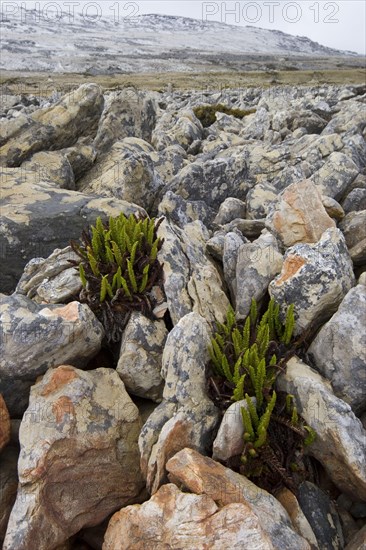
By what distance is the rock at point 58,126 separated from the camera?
463 inches

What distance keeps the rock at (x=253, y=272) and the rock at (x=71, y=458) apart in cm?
210

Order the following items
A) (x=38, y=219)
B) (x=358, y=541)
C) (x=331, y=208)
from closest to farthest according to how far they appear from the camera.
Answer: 1. (x=358, y=541)
2. (x=38, y=219)
3. (x=331, y=208)

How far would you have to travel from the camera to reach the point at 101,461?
5.71 meters

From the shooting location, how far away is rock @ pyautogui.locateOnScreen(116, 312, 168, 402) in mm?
6379

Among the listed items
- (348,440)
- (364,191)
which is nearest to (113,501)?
(348,440)

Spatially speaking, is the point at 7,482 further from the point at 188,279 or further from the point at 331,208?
the point at 331,208

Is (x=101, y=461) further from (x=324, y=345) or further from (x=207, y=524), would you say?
(x=324, y=345)

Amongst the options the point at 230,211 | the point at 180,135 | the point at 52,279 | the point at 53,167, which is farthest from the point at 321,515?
the point at 180,135

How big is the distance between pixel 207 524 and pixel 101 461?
66.6 inches

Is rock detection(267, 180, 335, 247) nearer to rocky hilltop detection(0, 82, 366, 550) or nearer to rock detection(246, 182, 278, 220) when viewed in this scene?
rocky hilltop detection(0, 82, 366, 550)

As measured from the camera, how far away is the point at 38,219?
8.61 meters

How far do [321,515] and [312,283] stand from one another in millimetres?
2824

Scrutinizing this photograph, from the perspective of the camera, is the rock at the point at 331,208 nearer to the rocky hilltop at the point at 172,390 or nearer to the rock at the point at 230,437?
the rocky hilltop at the point at 172,390

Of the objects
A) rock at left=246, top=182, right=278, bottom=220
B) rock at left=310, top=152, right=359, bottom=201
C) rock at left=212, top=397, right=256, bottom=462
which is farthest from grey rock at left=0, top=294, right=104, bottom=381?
rock at left=310, top=152, right=359, bottom=201
